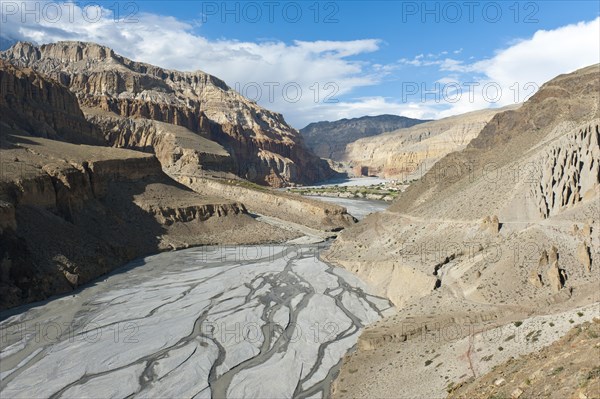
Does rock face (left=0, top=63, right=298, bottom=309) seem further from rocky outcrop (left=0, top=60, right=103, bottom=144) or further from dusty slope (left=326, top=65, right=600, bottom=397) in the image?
dusty slope (left=326, top=65, right=600, bottom=397)

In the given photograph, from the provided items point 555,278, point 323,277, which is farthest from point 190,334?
point 555,278

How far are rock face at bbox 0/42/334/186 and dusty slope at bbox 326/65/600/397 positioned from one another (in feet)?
266

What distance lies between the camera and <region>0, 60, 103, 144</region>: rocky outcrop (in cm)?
7544

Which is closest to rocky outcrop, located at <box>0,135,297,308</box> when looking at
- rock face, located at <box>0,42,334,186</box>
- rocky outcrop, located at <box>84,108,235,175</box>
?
rocky outcrop, located at <box>84,108,235,175</box>

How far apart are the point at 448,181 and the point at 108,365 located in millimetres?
39651

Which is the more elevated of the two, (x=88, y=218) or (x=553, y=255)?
(x=88, y=218)

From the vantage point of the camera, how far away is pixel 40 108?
8206 centimetres

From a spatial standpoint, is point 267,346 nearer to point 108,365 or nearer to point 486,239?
point 108,365

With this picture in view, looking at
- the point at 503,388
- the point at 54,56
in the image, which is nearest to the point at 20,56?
the point at 54,56

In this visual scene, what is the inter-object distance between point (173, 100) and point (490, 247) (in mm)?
142091

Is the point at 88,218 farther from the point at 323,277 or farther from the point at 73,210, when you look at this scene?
the point at 323,277

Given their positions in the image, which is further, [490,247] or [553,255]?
[490,247]

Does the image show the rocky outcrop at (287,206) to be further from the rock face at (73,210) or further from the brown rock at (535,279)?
the brown rock at (535,279)

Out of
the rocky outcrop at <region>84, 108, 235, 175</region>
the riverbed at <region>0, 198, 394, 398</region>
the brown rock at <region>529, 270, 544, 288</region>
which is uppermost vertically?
the rocky outcrop at <region>84, 108, 235, 175</region>
